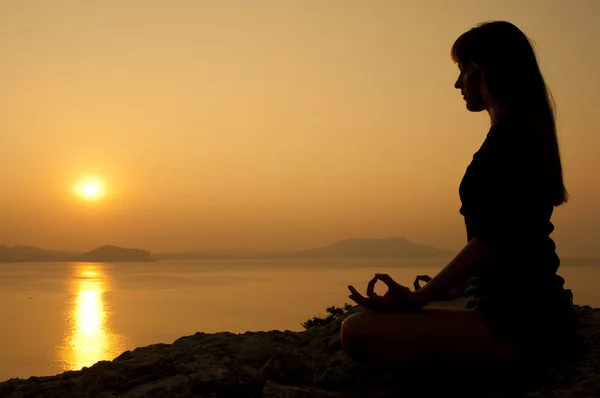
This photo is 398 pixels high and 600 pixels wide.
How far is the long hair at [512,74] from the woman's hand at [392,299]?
3.25 feet

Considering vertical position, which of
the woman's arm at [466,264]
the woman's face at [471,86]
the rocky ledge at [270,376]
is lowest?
the rocky ledge at [270,376]

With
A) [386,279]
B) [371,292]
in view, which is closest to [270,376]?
[371,292]

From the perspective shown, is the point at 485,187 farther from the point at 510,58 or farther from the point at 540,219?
the point at 510,58

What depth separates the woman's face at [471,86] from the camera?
3.74 meters

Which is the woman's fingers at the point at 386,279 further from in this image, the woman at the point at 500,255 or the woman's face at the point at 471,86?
the woman's face at the point at 471,86

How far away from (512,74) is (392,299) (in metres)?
1.49

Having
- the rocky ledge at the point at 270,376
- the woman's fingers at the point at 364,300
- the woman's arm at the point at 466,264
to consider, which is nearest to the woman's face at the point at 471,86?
the woman's arm at the point at 466,264

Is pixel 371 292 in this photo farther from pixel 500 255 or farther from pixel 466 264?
pixel 500 255

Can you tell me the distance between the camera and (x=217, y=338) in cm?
670

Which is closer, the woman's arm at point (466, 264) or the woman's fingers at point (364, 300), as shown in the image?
the woman's arm at point (466, 264)

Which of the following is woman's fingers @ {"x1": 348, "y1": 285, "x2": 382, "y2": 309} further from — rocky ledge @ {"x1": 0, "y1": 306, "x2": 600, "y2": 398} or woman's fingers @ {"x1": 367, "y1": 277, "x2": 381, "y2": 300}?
rocky ledge @ {"x1": 0, "y1": 306, "x2": 600, "y2": 398}

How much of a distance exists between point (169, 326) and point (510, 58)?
64169 mm

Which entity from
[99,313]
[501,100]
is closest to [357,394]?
[501,100]

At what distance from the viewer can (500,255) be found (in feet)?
11.1
